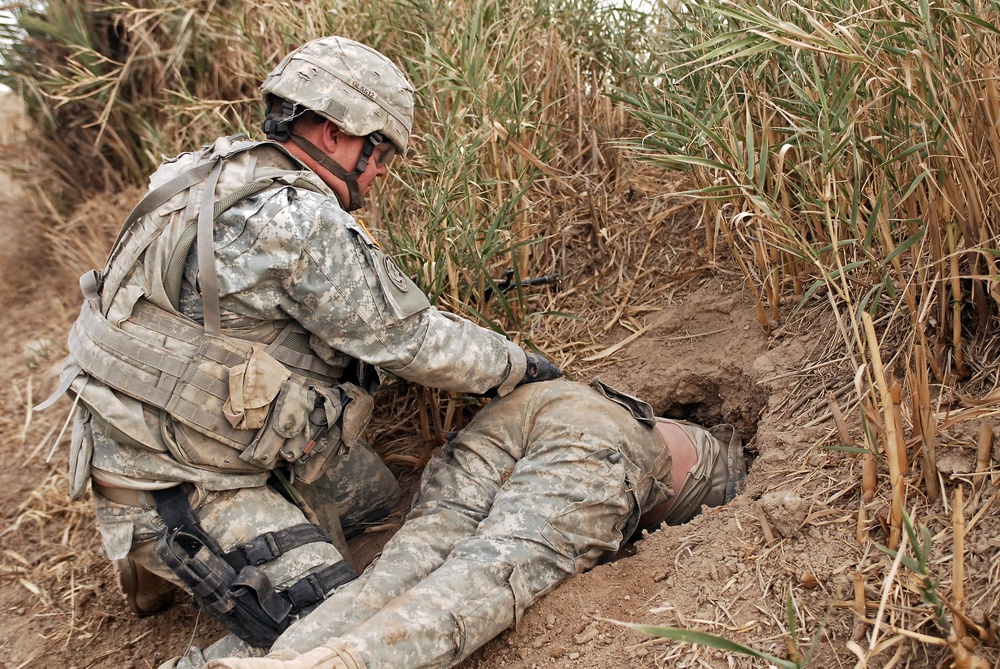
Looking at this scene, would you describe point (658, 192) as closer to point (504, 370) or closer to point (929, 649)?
point (504, 370)

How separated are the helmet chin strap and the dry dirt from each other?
110 centimetres

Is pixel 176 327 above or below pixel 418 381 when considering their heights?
above

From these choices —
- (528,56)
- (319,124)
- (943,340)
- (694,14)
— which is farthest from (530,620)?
(528,56)

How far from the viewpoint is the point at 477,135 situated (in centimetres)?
309

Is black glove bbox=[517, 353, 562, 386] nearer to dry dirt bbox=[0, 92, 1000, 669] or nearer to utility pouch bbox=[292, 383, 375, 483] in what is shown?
dry dirt bbox=[0, 92, 1000, 669]

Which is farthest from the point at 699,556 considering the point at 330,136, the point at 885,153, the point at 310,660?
the point at 330,136

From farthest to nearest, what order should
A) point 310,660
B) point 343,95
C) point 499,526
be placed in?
point 343,95
point 499,526
point 310,660

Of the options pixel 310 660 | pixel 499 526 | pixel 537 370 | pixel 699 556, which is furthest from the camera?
pixel 537 370

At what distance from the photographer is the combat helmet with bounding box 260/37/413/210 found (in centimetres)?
256

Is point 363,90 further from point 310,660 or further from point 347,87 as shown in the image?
point 310,660

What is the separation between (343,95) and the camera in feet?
8.45

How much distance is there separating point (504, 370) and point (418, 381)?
0.90 feet

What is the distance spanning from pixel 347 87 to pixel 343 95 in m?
0.03

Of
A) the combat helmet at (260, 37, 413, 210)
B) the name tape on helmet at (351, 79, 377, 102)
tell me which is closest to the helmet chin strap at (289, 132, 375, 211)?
the combat helmet at (260, 37, 413, 210)
